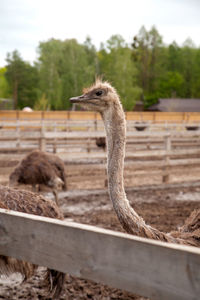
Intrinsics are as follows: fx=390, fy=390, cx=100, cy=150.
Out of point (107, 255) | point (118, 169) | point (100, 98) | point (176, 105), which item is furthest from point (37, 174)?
point (176, 105)

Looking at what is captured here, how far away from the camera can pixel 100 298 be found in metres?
3.38

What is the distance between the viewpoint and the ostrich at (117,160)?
232 cm

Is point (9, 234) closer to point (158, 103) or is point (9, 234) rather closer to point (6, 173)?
point (6, 173)

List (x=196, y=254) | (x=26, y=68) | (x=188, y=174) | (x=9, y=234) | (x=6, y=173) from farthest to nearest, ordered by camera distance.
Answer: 1. (x=26, y=68)
2. (x=188, y=174)
3. (x=6, y=173)
4. (x=9, y=234)
5. (x=196, y=254)

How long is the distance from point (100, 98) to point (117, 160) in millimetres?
446

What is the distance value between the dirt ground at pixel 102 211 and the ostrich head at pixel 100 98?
1.69m

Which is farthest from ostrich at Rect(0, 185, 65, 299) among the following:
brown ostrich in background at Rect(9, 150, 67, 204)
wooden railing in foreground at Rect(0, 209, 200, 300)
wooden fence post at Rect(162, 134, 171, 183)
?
wooden fence post at Rect(162, 134, 171, 183)

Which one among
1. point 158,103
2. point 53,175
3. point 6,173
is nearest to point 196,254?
point 53,175

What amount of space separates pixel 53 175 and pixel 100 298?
11.3 ft

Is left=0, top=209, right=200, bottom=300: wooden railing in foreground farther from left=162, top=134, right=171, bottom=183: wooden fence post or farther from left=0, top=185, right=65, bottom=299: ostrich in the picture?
left=162, top=134, right=171, bottom=183: wooden fence post

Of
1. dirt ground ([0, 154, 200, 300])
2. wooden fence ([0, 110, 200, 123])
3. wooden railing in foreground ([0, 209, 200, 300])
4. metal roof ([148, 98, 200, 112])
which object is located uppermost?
metal roof ([148, 98, 200, 112])

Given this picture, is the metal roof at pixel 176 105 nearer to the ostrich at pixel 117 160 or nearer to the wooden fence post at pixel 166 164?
the wooden fence post at pixel 166 164

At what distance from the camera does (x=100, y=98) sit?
2.63 metres

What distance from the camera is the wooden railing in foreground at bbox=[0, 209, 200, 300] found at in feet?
3.77
